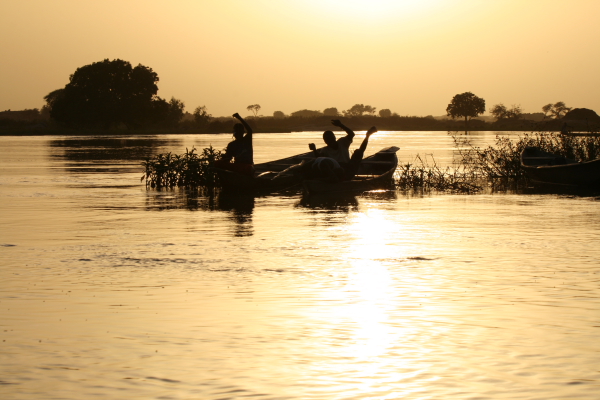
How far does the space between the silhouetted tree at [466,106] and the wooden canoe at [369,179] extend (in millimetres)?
149999

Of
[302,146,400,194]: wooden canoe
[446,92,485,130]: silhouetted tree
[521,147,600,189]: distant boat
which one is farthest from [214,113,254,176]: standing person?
[446,92,485,130]: silhouetted tree

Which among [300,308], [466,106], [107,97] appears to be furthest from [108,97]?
[300,308]

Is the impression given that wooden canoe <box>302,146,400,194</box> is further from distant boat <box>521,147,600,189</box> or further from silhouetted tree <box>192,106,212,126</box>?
silhouetted tree <box>192,106,212,126</box>

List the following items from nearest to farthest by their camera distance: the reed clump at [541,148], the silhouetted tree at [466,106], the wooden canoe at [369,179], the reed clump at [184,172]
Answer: the wooden canoe at [369,179] → the reed clump at [184,172] → the reed clump at [541,148] → the silhouetted tree at [466,106]

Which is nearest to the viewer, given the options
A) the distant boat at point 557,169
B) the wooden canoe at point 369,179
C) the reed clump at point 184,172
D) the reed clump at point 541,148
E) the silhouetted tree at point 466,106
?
the wooden canoe at point 369,179

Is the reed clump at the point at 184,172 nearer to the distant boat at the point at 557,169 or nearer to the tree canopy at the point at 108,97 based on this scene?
the distant boat at the point at 557,169

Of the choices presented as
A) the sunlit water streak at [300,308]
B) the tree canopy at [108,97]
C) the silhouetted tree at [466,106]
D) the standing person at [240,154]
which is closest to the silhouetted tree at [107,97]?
the tree canopy at [108,97]

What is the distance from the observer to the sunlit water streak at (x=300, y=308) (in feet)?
20.0

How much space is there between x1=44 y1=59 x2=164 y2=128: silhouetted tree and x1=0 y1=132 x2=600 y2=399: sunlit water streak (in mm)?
100765

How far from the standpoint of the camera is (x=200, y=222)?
16.5 m

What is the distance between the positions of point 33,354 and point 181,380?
150 cm

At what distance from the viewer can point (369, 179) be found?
23.8 metres

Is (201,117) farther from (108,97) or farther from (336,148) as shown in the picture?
(336,148)

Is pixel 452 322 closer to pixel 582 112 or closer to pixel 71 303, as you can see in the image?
pixel 71 303
